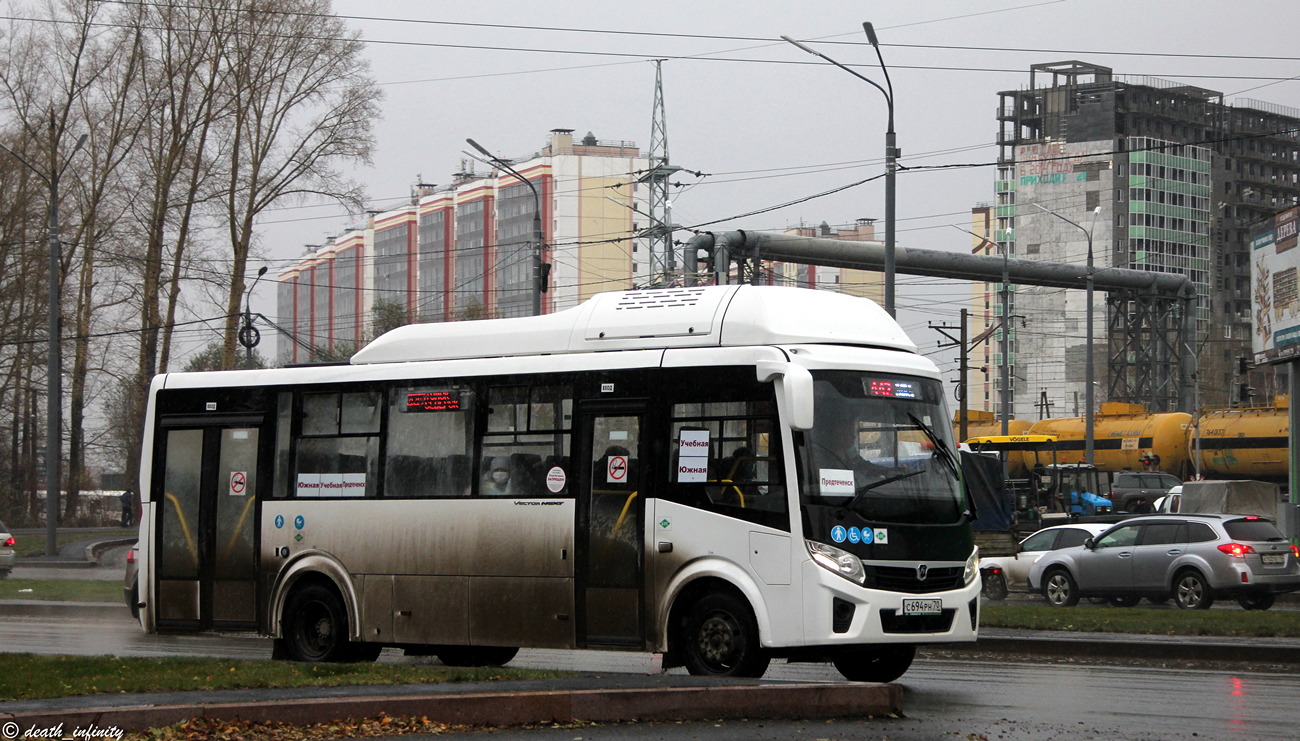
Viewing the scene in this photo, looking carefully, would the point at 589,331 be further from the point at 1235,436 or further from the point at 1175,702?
the point at 1235,436

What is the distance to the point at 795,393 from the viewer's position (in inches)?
459

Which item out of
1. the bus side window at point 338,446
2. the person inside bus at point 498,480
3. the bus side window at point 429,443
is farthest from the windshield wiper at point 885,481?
the bus side window at point 338,446

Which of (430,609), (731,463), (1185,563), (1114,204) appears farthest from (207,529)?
(1114,204)

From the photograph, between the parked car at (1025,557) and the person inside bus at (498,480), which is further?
the parked car at (1025,557)

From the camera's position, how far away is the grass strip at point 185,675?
10305mm

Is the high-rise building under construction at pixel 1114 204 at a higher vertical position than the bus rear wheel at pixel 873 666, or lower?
higher

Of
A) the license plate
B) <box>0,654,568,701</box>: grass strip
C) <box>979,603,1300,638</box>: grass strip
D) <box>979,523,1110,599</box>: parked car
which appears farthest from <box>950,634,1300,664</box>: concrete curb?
<box>979,523,1110,599</box>: parked car

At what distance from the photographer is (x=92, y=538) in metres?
47.6

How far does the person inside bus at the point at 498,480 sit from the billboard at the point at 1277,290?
20.3 m

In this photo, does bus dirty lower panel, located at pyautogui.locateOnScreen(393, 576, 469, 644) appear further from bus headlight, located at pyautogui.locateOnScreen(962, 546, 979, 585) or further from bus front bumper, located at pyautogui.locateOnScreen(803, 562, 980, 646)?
bus headlight, located at pyautogui.locateOnScreen(962, 546, 979, 585)

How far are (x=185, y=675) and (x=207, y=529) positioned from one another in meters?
4.57

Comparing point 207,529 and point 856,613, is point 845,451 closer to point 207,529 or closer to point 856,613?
point 856,613

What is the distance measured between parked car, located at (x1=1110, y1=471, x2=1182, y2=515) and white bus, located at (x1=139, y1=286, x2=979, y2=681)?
1354 inches

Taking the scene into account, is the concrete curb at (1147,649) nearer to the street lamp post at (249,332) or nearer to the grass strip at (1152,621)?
the grass strip at (1152,621)
